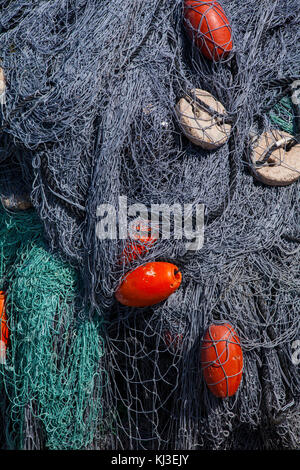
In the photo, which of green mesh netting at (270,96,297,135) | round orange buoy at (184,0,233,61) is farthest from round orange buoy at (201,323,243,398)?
round orange buoy at (184,0,233,61)

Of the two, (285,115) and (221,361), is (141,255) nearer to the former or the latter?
(221,361)

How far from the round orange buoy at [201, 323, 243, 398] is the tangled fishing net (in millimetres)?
96

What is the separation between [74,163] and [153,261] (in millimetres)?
626

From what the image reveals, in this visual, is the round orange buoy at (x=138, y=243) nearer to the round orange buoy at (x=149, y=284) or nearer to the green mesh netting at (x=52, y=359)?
the round orange buoy at (x=149, y=284)

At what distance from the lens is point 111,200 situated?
253cm

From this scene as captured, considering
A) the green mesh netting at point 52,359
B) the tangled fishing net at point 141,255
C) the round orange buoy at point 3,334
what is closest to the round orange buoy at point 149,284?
the tangled fishing net at point 141,255

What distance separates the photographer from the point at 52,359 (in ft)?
8.43

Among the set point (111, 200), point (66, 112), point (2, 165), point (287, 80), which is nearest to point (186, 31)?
point (287, 80)

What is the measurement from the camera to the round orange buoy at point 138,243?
2512 mm

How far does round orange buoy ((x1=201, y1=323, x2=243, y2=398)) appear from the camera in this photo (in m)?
2.37

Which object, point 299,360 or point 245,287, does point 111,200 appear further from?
point 299,360

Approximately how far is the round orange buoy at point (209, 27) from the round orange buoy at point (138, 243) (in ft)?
3.16

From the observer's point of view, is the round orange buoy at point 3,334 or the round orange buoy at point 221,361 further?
the round orange buoy at point 3,334

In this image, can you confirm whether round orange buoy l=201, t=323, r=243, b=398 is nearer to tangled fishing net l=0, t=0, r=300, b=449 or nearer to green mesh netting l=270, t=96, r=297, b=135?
tangled fishing net l=0, t=0, r=300, b=449
